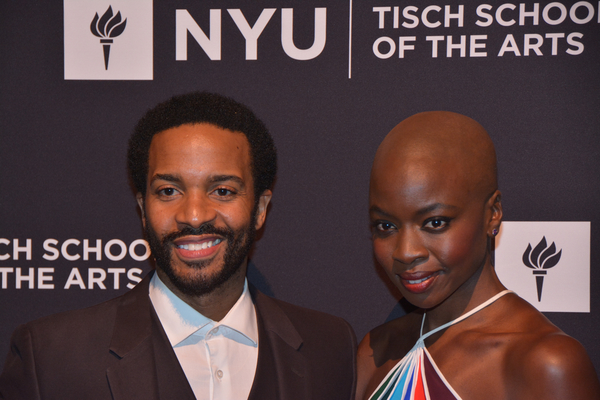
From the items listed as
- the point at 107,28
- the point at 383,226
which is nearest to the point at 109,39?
the point at 107,28

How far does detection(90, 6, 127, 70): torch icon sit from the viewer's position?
2186mm

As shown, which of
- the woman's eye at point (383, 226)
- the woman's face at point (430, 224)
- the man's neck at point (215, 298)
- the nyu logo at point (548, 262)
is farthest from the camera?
the nyu logo at point (548, 262)

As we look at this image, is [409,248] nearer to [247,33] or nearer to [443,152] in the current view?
[443,152]

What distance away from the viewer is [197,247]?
1.55 meters

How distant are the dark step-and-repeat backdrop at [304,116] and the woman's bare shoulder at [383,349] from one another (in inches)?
15.2

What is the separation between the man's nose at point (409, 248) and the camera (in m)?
1.40

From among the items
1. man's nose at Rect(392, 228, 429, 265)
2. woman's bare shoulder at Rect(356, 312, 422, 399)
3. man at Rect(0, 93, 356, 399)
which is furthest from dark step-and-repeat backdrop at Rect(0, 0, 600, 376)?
man's nose at Rect(392, 228, 429, 265)

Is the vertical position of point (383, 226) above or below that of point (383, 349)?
above

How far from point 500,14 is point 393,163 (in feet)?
3.40

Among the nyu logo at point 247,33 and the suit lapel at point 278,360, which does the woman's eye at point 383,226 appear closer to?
the suit lapel at point 278,360

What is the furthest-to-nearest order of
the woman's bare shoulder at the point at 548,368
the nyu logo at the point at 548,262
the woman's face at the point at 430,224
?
the nyu logo at the point at 548,262
the woman's face at the point at 430,224
the woman's bare shoulder at the point at 548,368

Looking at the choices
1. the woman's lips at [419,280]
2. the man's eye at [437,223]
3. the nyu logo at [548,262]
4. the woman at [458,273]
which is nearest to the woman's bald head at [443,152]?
the woman at [458,273]

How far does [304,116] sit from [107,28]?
0.87 metres

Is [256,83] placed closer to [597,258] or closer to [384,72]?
[384,72]
